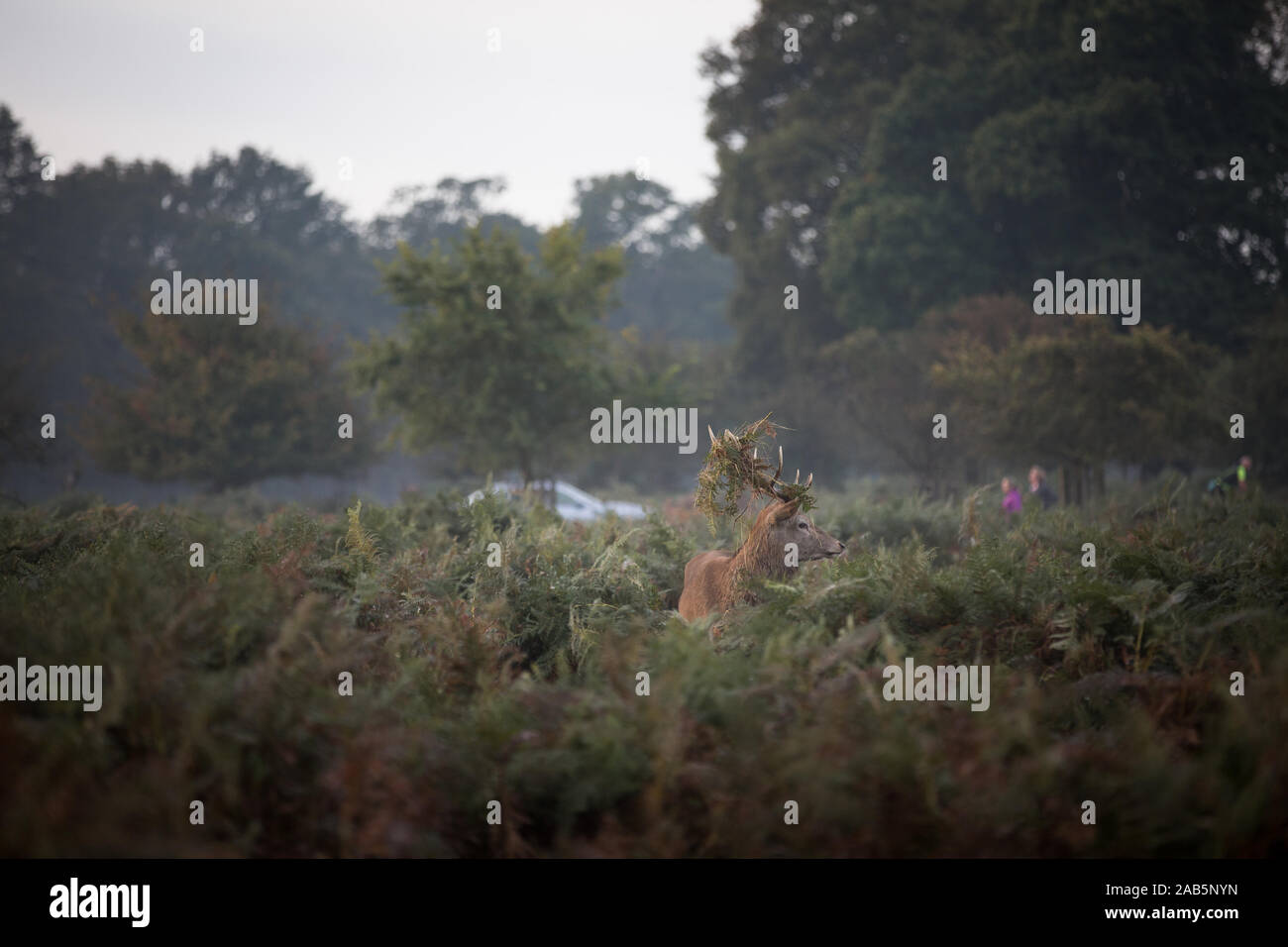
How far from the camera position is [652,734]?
14.8 feet

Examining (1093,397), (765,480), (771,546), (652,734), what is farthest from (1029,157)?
(652,734)

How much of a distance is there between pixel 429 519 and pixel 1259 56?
42.0 meters

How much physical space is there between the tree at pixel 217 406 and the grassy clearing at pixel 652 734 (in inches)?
1187

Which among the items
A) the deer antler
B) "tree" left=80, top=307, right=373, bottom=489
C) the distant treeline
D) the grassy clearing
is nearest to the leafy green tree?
the distant treeline

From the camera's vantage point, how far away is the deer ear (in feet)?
27.0

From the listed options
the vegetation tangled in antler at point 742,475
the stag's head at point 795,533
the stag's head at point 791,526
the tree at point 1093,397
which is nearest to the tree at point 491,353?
the tree at point 1093,397

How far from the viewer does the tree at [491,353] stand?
24.9 meters

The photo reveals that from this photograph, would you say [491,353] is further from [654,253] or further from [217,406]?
[654,253]

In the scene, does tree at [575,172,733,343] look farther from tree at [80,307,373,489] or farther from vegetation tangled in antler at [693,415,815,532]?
vegetation tangled in antler at [693,415,815,532]

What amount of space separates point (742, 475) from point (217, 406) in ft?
102

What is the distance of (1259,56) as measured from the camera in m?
39.2
